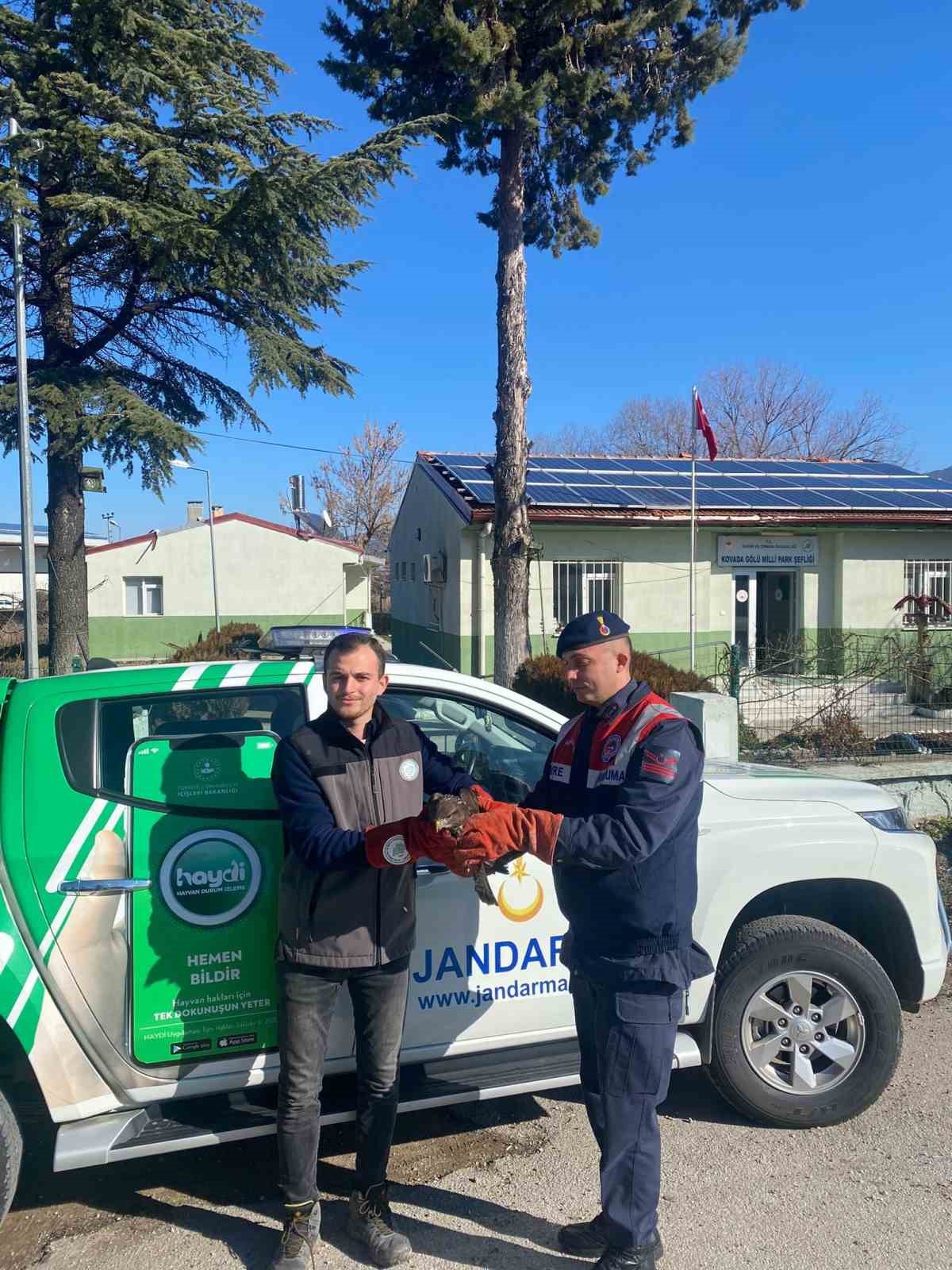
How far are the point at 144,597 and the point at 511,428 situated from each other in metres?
23.5

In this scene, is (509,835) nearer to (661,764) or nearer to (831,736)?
(661,764)

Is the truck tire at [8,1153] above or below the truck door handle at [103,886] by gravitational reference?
below

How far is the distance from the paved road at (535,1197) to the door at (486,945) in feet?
1.60

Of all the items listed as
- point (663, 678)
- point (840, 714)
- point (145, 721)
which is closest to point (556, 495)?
point (663, 678)

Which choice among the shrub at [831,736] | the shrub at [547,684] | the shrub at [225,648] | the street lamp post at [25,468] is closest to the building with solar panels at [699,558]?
the shrub at [225,648]

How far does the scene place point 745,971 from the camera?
11.9 ft

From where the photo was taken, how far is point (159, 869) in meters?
3.03

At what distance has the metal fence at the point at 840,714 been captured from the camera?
9148 mm

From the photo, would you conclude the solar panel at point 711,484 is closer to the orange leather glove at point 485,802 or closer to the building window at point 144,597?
the orange leather glove at point 485,802

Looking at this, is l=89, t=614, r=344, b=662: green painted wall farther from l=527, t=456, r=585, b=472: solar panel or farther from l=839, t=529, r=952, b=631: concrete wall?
l=839, t=529, r=952, b=631: concrete wall

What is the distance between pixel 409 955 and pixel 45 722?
1336mm

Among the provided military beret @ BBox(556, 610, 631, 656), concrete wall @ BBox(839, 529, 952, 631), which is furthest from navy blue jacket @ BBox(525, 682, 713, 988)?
concrete wall @ BBox(839, 529, 952, 631)

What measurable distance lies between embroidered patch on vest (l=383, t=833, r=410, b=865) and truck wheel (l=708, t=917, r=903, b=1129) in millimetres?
1584

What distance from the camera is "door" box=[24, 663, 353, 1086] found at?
116 inches
